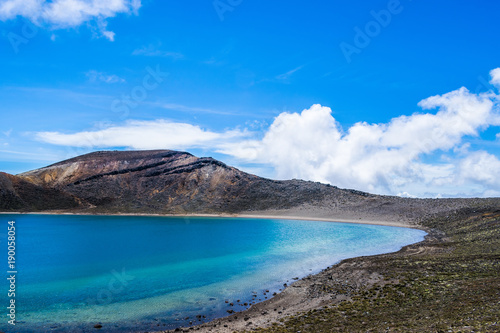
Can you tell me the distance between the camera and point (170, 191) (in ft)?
427

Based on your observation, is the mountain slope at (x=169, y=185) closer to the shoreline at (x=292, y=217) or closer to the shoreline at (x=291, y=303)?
the shoreline at (x=292, y=217)

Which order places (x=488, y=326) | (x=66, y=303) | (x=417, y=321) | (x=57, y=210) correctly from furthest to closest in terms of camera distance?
(x=57, y=210)
(x=66, y=303)
(x=417, y=321)
(x=488, y=326)

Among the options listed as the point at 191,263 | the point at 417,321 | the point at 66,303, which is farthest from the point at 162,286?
the point at 417,321

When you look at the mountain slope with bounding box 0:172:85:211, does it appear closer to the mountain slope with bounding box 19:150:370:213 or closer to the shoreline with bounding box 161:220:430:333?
the mountain slope with bounding box 19:150:370:213

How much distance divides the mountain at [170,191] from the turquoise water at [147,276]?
61.6 meters

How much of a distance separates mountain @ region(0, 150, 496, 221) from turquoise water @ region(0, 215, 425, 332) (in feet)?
202

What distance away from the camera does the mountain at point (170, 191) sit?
111 m

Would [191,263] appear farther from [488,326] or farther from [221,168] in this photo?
[221,168]

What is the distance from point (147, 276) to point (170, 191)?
343 ft

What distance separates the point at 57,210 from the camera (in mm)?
118500

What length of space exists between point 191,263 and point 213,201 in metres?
89.8

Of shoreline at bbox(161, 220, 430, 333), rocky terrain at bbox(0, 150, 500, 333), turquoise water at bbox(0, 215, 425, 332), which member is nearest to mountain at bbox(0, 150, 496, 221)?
rocky terrain at bbox(0, 150, 500, 333)

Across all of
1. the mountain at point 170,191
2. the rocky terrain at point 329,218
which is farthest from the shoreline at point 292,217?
the mountain at point 170,191

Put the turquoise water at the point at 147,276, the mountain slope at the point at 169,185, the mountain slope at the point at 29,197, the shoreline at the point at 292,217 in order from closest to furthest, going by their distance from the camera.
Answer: the turquoise water at the point at 147,276 → the shoreline at the point at 292,217 → the mountain slope at the point at 29,197 → the mountain slope at the point at 169,185
